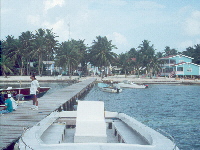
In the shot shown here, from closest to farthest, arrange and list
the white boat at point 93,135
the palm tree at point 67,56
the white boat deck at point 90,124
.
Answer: the white boat at point 93,135 → the white boat deck at point 90,124 → the palm tree at point 67,56

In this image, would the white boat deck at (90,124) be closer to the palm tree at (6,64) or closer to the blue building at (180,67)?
the palm tree at (6,64)

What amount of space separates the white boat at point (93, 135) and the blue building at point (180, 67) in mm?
74540

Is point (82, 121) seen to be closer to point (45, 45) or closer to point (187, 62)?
point (45, 45)

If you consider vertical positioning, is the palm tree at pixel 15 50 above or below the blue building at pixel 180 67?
above

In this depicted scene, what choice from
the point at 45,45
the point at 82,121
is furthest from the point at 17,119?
the point at 45,45

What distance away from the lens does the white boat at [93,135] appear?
6.73 meters

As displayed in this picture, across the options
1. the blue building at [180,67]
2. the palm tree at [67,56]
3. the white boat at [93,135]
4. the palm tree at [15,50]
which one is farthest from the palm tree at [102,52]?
the white boat at [93,135]

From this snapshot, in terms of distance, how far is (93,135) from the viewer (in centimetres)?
781

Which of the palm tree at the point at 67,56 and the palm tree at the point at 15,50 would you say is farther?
the palm tree at the point at 15,50

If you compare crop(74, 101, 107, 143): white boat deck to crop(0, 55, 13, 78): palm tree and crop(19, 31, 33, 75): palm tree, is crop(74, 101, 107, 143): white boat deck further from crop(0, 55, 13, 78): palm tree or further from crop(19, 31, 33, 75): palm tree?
crop(19, 31, 33, 75): palm tree

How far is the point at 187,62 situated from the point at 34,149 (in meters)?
81.8

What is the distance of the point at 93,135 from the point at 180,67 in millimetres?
78638

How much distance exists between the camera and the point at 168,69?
86562mm

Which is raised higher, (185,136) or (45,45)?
(45,45)
